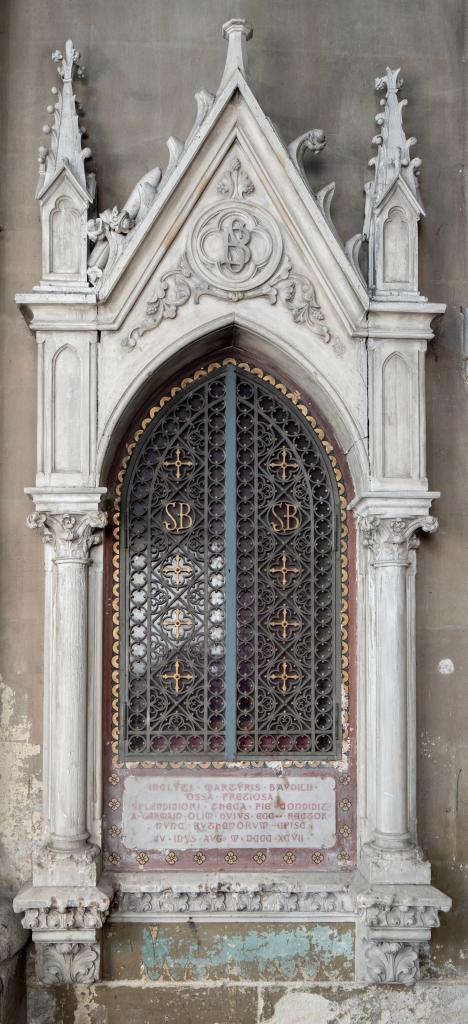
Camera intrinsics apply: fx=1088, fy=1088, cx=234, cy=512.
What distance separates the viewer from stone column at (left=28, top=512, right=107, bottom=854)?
22.5 ft

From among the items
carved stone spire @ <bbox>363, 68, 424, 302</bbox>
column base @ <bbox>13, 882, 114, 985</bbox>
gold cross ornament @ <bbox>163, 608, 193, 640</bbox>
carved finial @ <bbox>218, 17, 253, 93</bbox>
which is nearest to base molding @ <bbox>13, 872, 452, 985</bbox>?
column base @ <bbox>13, 882, 114, 985</bbox>

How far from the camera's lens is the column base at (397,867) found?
22.4 feet

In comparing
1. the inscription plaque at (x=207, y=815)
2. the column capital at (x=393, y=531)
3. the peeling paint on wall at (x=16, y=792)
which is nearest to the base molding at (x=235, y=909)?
the inscription plaque at (x=207, y=815)

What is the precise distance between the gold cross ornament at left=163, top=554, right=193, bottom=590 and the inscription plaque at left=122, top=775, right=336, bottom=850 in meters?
1.33

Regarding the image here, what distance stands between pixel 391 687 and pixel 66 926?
252 cm

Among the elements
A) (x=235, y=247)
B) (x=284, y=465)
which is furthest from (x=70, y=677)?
(x=235, y=247)

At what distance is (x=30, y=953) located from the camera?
7023mm

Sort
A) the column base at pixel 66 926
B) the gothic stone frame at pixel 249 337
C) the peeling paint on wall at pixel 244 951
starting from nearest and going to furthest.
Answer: the column base at pixel 66 926
the gothic stone frame at pixel 249 337
the peeling paint on wall at pixel 244 951

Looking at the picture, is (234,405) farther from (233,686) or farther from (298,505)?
(233,686)

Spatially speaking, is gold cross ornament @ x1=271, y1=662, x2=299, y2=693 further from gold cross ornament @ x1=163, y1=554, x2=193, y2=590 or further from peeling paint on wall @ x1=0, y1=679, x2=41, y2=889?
peeling paint on wall @ x1=0, y1=679, x2=41, y2=889

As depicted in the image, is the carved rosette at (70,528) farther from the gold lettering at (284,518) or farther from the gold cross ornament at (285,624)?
the gold cross ornament at (285,624)

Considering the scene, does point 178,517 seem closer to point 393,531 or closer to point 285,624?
point 285,624

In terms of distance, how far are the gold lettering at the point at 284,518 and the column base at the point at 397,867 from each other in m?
2.15

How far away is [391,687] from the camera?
6.98m
